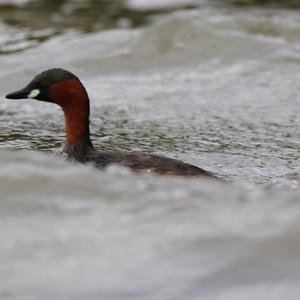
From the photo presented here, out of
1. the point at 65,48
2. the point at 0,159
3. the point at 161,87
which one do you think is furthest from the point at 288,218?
the point at 65,48

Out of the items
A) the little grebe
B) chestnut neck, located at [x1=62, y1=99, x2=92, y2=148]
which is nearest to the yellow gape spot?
the little grebe

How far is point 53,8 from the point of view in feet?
50.8

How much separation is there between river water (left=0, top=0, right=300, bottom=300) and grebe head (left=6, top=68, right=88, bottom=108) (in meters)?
0.51

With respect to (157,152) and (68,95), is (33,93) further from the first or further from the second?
(157,152)

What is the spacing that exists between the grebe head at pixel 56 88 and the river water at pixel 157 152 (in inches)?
20.1

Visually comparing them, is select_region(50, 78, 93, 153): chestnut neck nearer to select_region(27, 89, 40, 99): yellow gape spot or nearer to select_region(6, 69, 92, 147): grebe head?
select_region(6, 69, 92, 147): grebe head

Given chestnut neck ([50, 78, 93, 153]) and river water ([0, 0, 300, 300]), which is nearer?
river water ([0, 0, 300, 300])

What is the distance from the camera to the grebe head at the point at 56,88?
836 centimetres

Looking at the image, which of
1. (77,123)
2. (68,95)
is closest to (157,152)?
(77,123)

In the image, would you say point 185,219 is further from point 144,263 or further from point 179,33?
point 179,33

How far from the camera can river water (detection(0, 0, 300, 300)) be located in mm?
6270

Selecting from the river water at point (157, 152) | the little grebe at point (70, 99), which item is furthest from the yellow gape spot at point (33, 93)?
the river water at point (157, 152)

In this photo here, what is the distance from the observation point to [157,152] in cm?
920

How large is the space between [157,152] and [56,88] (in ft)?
4.00
